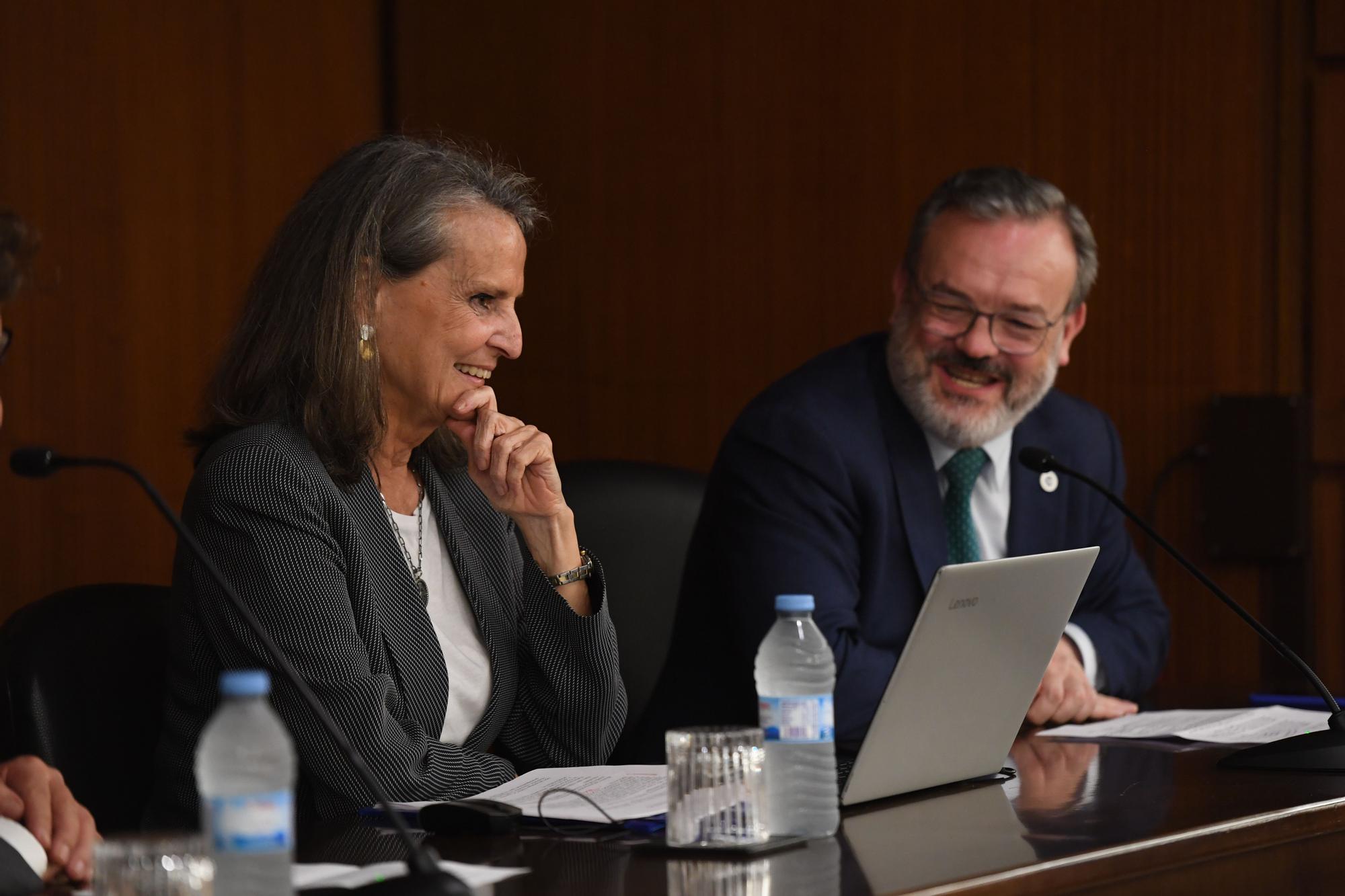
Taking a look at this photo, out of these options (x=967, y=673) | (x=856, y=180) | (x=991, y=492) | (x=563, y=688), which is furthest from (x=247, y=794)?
(x=856, y=180)

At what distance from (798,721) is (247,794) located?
1.88 feet

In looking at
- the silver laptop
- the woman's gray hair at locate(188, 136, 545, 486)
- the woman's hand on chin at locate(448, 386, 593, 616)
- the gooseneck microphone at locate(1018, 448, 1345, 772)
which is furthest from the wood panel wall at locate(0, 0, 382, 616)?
the gooseneck microphone at locate(1018, 448, 1345, 772)

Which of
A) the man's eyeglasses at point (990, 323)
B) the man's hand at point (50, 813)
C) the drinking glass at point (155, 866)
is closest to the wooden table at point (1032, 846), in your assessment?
the man's hand at point (50, 813)

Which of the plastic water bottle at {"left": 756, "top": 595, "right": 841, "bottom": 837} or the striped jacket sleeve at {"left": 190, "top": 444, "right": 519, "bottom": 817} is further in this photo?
the striped jacket sleeve at {"left": 190, "top": 444, "right": 519, "bottom": 817}

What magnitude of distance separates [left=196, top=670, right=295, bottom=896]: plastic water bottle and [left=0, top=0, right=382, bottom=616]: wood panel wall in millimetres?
2208

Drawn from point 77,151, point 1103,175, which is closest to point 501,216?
point 77,151

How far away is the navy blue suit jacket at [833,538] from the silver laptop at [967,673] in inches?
22.4

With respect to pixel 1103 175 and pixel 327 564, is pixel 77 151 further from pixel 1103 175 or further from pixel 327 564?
pixel 1103 175

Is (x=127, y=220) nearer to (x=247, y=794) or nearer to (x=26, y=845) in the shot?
(x=26, y=845)

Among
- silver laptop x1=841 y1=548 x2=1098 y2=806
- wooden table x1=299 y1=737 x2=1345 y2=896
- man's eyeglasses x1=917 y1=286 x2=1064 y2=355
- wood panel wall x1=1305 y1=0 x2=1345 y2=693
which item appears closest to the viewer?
wooden table x1=299 y1=737 x2=1345 y2=896

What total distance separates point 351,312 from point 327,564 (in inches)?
15.2

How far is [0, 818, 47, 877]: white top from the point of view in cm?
137

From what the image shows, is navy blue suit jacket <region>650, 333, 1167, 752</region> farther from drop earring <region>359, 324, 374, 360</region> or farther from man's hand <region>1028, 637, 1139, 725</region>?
drop earring <region>359, 324, 374, 360</region>

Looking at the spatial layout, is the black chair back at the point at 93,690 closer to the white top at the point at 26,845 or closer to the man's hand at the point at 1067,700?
the white top at the point at 26,845
